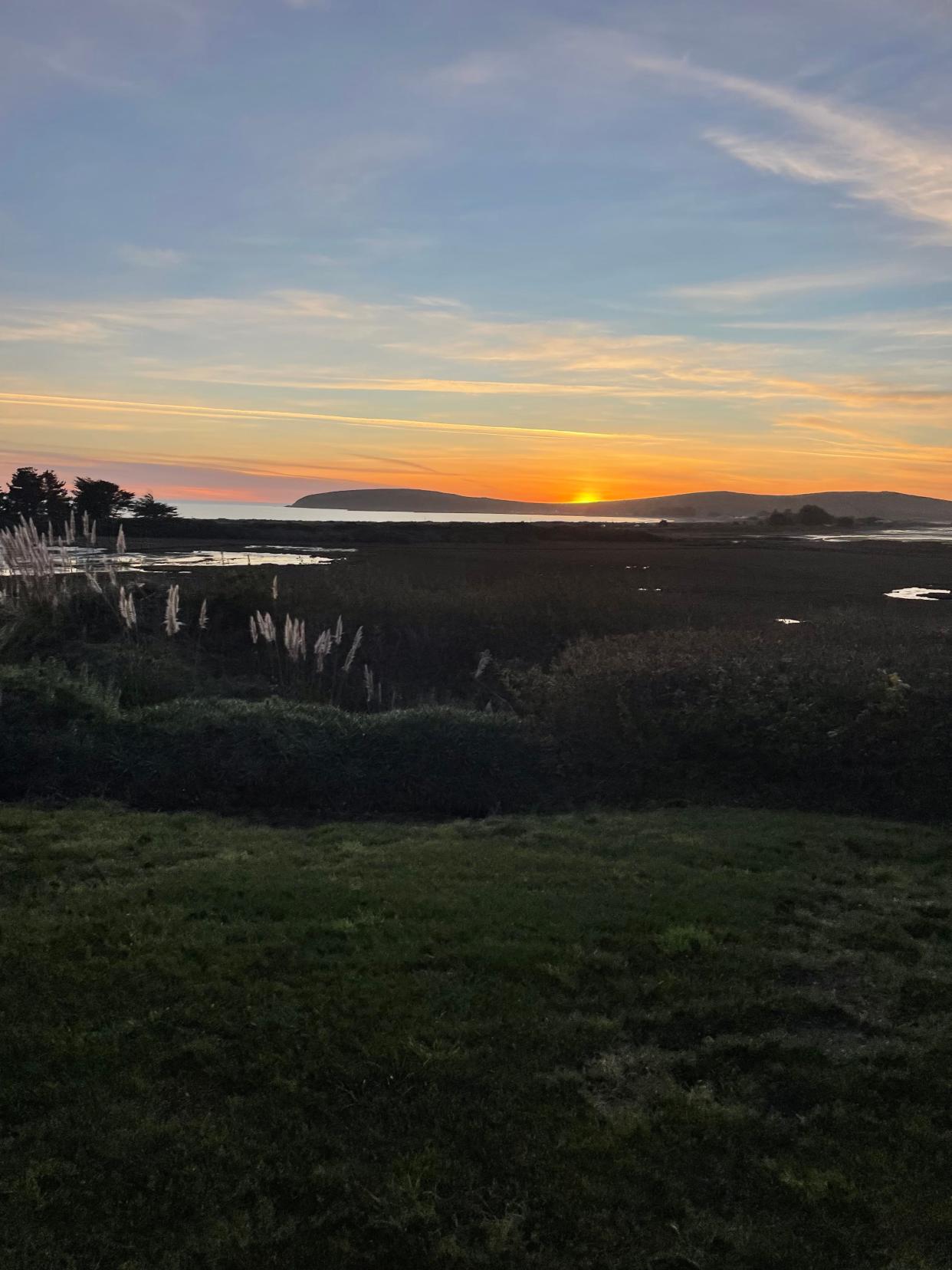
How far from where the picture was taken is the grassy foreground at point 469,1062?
396cm

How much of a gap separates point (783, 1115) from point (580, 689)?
8.78 m

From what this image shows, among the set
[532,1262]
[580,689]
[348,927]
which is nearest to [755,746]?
[580,689]

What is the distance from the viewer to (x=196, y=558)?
41000mm

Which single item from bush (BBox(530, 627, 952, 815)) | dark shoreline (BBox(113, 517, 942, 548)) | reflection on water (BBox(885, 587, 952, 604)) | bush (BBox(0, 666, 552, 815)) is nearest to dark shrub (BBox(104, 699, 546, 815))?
bush (BBox(0, 666, 552, 815))

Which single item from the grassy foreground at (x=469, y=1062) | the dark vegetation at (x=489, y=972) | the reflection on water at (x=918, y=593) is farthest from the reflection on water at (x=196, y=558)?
the reflection on water at (x=918, y=593)

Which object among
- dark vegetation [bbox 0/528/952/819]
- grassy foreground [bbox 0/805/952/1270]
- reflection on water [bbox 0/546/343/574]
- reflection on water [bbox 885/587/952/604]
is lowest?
grassy foreground [bbox 0/805/952/1270]

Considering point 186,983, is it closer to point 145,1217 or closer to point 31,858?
point 145,1217

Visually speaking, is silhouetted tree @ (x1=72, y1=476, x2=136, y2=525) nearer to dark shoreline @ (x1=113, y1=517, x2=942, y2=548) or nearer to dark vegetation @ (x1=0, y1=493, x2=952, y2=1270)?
dark shoreline @ (x1=113, y1=517, x2=942, y2=548)

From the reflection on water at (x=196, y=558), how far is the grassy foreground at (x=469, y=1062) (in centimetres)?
2121

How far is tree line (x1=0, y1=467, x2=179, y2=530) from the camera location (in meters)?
48.5

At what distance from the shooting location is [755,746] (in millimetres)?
12078

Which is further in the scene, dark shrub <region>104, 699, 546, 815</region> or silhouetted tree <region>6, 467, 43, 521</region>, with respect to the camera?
silhouetted tree <region>6, 467, 43, 521</region>

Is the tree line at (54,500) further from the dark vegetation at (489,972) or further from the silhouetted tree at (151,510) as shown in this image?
the dark vegetation at (489,972)

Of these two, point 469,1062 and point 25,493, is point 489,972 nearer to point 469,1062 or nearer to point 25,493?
point 469,1062
